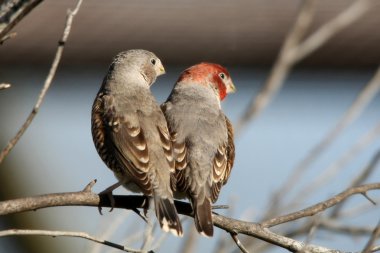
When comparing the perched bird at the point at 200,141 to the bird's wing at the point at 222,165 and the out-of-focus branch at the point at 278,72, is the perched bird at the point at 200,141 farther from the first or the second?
the out-of-focus branch at the point at 278,72

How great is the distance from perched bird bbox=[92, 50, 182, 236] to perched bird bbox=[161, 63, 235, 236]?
135mm

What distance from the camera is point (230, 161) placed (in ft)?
22.2

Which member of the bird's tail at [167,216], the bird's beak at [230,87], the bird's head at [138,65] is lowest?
the bird's tail at [167,216]

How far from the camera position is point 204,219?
586 cm

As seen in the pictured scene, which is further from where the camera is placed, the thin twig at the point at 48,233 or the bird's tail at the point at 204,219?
the bird's tail at the point at 204,219

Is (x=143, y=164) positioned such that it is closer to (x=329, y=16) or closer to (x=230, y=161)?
(x=230, y=161)

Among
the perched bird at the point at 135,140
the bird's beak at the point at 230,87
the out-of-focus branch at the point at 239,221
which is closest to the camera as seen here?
the out-of-focus branch at the point at 239,221

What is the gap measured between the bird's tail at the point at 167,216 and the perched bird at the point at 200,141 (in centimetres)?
13

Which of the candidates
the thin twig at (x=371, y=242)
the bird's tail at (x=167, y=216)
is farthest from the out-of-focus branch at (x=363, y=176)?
the bird's tail at (x=167, y=216)

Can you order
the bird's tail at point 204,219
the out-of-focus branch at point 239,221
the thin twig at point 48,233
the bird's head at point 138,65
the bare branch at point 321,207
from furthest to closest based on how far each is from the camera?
the bird's head at point 138,65 < the bird's tail at point 204,219 < the bare branch at point 321,207 < the out-of-focus branch at point 239,221 < the thin twig at point 48,233

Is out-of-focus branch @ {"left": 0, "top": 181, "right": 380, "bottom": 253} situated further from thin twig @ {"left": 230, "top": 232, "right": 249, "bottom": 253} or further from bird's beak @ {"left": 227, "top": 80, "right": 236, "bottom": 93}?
bird's beak @ {"left": 227, "top": 80, "right": 236, "bottom": 93}

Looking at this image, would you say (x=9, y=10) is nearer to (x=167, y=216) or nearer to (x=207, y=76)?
(x=167, y=216)

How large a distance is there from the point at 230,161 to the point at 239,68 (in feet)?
16.3

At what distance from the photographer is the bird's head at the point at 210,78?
24.1 ft
